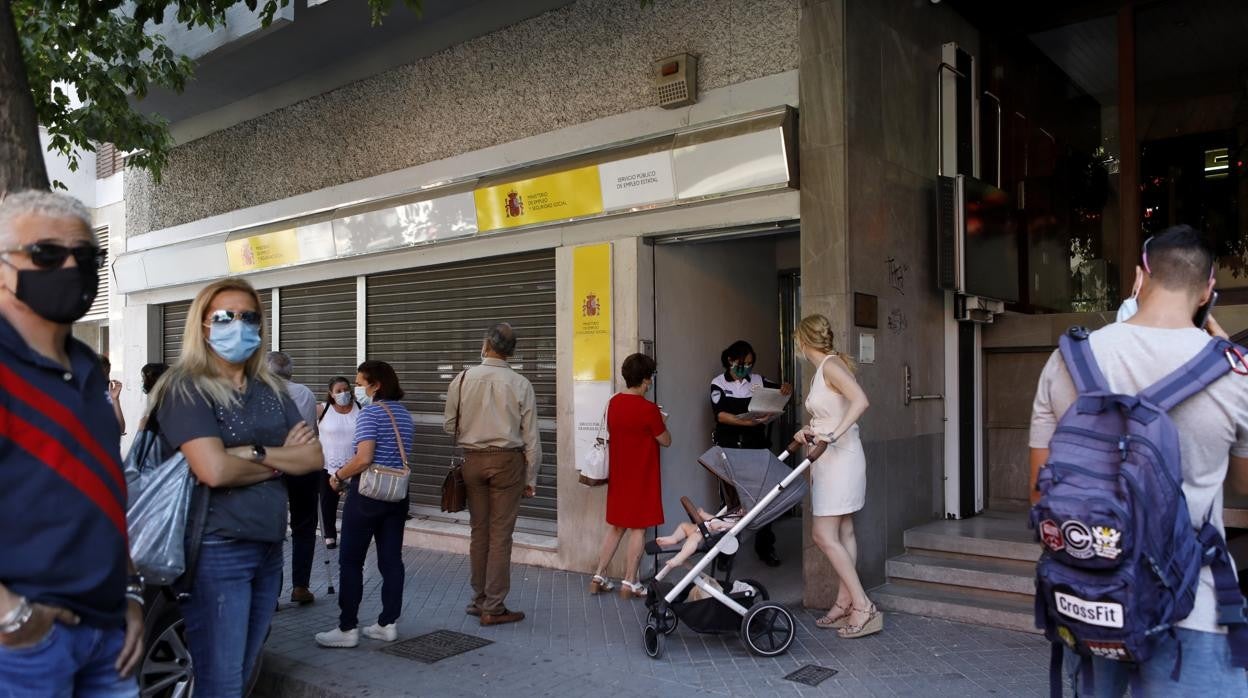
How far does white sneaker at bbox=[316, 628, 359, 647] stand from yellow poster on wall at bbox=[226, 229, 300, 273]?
5.37 meters

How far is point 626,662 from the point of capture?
5.23 metres

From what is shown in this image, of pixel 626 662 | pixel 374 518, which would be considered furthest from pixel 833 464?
pixel 374 518

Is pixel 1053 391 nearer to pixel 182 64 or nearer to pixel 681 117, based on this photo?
pixel 681 117

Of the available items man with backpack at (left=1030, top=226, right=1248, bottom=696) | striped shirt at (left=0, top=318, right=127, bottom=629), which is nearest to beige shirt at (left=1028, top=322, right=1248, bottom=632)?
man with backpack at (left=1030, top=226, right=1248, bottom=696)

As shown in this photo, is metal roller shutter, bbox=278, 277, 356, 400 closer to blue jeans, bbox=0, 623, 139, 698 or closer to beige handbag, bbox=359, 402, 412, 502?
beige handbag, bbox=359, 402, 412, 502

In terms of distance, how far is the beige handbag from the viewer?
541 centimetres

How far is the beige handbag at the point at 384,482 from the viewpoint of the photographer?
541 cm

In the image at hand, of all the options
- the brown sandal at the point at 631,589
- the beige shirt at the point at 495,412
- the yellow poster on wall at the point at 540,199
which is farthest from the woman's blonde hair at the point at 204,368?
the yellow poster on wall at the point at 540,199

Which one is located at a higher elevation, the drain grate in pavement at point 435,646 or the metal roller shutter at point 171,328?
the metal roller shutter at point 171,328

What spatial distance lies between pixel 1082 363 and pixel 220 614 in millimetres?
2754

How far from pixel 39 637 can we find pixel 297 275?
866 cm

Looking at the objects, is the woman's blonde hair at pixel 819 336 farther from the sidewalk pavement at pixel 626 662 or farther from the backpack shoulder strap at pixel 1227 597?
the backpack shoulder strap at pixel 1227 597

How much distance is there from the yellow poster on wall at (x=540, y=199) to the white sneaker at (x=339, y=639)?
3567 millimetres

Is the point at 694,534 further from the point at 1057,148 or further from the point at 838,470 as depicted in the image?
the point at 1057,148
